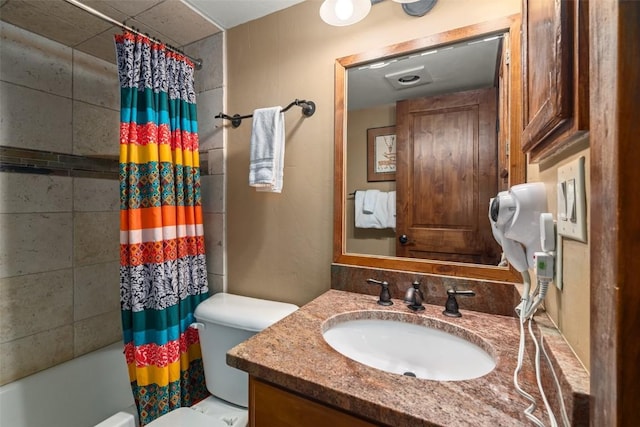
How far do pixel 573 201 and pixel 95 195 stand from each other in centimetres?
224

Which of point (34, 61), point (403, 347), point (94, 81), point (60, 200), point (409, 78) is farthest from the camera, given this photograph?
point (94, 81)

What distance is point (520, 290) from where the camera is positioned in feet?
2.92

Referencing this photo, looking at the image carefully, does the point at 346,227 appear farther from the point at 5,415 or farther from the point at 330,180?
the point at 5,415

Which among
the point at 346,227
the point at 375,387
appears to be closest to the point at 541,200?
the point at 375,387

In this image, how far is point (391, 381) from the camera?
23.6 inches

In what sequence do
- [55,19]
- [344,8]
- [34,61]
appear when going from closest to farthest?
[344,8]
[55,19]
[34,61]

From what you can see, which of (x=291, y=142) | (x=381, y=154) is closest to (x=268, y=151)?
(x=291, y=142)

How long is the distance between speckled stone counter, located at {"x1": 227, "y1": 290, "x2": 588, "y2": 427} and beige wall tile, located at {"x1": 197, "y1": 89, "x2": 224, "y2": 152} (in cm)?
115

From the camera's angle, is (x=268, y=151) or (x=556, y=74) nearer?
(x=556, y=74)

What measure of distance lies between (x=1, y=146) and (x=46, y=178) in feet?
0.72

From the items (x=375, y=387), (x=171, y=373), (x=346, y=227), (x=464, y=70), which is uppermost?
(x=464, y=70)

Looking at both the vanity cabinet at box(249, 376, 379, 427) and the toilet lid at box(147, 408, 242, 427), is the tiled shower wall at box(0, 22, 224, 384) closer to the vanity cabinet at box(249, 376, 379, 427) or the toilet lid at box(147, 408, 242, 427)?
the toilet lid at box(147, 408, 242, 427)

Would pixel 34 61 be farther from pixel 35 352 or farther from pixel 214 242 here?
pixel 35 352

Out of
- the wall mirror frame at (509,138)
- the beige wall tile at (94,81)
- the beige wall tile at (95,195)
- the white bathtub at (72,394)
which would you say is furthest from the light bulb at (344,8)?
the white bathtub at (72,394)
